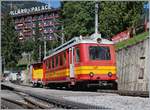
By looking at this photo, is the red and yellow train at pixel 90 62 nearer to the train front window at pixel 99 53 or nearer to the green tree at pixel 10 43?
the train front window at pixel 99 53

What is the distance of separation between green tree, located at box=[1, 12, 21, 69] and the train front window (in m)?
80.9

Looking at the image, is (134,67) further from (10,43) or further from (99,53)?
(10,43)

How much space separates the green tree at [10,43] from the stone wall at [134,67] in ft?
257

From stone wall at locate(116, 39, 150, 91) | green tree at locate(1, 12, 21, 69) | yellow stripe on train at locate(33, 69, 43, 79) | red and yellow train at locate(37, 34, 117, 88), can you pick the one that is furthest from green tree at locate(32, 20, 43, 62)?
red and yellow train at locate(37, 34, 117, 88)

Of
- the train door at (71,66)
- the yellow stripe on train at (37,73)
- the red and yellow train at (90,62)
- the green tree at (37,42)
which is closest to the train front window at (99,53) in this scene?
the red and yellow train at (90,62)

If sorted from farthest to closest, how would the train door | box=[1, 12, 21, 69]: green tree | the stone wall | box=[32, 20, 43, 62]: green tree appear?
box=[32, 20, 43, 62]: green tree
box=[1, 12, 21, 69]: green tree
the train door
the stone wall

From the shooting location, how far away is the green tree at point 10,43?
10850 centimetres

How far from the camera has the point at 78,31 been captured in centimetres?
6700

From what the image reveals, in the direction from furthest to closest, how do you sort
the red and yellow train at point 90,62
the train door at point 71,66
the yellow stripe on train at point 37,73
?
the yellow stripe on train at point 37,73, the train door at point 71,66, the red and yellow train at point 90,62

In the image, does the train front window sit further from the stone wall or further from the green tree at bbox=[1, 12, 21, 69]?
the green tree at bbox=[1, 12, 21, 69]

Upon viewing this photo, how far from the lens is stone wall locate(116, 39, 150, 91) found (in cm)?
2472

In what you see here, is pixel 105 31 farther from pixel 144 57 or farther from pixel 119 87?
pixel 144 57

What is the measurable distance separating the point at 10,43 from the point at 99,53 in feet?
285

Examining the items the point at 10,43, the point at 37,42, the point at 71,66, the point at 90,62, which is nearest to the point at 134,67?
the point at 90,62
